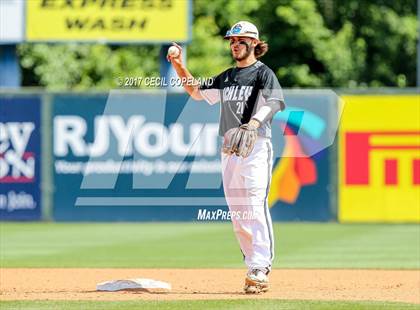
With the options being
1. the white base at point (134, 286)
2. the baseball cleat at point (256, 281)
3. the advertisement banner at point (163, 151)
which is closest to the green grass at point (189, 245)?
the advertisement banner at point (163, 151)

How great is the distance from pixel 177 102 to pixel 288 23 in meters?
15.9

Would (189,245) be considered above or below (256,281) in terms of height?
below

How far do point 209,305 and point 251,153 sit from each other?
123 centimetres

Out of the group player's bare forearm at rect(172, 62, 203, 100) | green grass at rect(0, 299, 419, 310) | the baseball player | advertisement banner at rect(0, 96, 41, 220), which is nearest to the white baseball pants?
the baseball player

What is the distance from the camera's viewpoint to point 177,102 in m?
18.4

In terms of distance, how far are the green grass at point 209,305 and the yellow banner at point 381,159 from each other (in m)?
9.77

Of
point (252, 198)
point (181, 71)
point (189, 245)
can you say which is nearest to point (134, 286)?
point (252, 198)

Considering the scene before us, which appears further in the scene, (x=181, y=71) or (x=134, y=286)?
(x=134, y=286)

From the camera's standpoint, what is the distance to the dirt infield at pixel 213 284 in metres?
8.66

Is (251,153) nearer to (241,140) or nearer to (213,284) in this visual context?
(241,140)

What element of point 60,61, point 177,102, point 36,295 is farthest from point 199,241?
point 60,61

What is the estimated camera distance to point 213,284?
987cm

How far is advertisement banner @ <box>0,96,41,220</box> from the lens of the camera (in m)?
18.1

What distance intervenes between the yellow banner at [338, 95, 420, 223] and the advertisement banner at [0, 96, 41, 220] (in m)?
4.79
